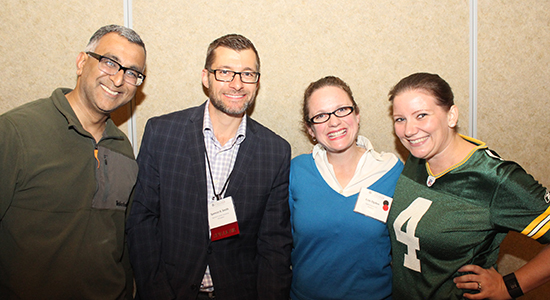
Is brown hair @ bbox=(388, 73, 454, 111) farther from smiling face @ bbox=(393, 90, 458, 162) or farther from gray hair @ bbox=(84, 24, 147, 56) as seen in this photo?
gray hair @ bbox=(84, 24, 147, 56)

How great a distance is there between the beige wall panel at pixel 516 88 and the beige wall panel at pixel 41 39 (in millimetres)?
2922

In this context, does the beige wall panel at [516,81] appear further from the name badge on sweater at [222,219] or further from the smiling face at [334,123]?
the name badge on sweater at [222,219]

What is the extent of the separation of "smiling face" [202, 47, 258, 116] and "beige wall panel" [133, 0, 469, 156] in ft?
1.46

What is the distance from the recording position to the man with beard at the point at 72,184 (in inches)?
53.5

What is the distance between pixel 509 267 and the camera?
2.37 m

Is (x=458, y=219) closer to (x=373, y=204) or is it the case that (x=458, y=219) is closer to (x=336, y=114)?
(x=373, y=204)

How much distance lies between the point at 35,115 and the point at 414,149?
2000 millimetres

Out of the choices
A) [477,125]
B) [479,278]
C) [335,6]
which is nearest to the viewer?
[479,278]

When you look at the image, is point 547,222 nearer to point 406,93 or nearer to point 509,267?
point 406,93

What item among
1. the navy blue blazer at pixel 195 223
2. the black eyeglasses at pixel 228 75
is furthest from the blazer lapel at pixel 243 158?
the black eyeglasses at pixel 228 75

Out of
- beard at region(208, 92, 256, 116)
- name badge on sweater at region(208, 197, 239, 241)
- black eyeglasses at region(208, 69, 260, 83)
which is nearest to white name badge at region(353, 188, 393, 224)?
name badge on sweater at region(208, 197, 239, 241)

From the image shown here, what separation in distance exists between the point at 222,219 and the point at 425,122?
1245 millimetres

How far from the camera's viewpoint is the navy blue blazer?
164cm

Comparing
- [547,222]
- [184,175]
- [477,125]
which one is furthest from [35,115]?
[477,125]
